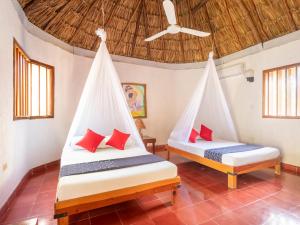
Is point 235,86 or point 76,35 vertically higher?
point 76,35

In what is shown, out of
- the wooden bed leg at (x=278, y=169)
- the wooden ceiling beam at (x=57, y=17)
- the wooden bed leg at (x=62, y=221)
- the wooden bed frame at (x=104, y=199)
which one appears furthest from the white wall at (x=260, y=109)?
the wooden bed leg at (x=62, y=221)

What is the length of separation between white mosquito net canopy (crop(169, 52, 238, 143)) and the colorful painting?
1.24m

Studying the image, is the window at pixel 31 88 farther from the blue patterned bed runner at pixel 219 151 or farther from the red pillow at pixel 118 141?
the blue patterned bed runner at pixel 219 151

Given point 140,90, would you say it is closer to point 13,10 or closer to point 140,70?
point 140,70

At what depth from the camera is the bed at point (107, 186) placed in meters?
1.80

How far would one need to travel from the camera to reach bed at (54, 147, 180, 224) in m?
1.80

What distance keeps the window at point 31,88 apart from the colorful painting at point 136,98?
1.90 metres

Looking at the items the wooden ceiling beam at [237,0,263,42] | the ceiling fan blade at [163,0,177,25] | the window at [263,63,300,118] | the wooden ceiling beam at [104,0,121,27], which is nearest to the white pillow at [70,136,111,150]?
the ceiling fan blade at [163,0,177,25]

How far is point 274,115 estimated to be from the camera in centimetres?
387

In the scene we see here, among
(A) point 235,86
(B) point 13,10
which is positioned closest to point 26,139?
(B) point 13,10

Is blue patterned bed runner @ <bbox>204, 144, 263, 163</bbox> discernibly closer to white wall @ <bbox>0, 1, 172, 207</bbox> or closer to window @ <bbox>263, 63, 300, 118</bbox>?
window @ <bbox>263, 63, 300, 118</bbox>

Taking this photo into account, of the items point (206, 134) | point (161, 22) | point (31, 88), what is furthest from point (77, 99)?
point (206, 134)

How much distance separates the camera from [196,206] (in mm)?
2326

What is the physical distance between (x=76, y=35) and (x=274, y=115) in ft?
16.0
